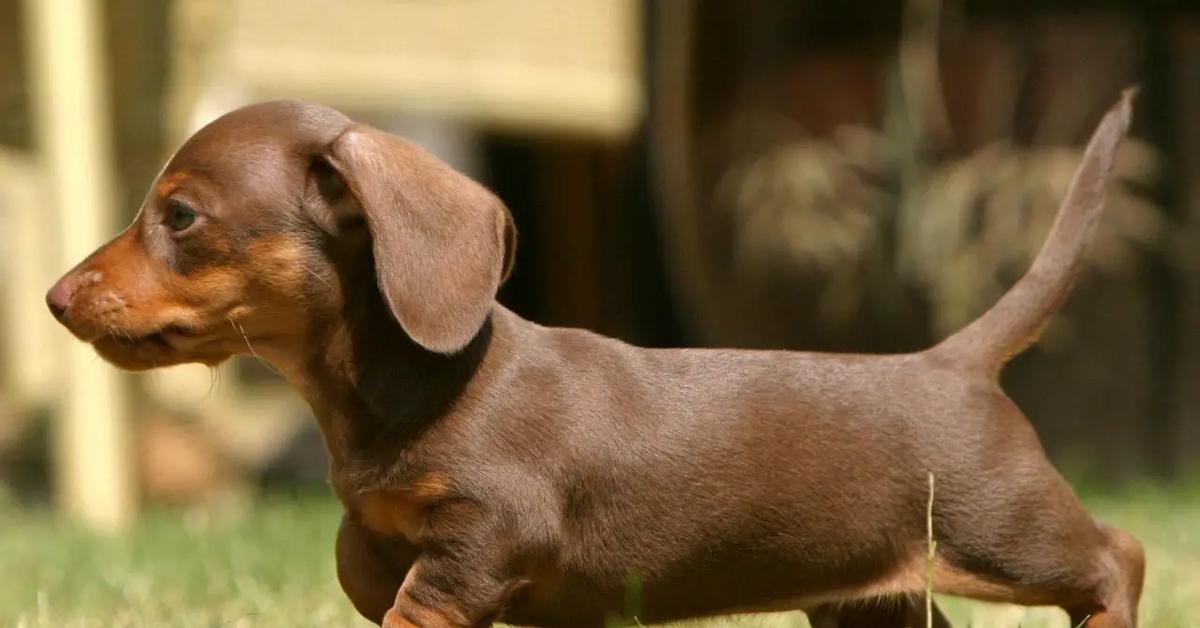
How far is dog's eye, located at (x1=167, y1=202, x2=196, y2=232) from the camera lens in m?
2.65

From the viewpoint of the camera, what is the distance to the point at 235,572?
4.12 m

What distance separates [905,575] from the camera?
286cm

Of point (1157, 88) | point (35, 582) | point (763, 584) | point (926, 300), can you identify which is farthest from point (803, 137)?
point (763, 584)

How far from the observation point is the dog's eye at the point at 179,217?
104 inches

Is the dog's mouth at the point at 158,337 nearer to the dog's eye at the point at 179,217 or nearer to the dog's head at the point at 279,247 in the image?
the dog's head at the point at 279,247

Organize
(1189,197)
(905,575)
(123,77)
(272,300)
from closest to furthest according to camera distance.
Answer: (272,300) < (905,575) < (1189,197) < (123,77)

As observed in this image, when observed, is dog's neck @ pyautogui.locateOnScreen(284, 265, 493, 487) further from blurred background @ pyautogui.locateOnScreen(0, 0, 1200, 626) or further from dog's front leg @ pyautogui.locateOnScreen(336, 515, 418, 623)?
blurred background @ pyautogui.locateOnScreen(0, 0, 1200, 626)

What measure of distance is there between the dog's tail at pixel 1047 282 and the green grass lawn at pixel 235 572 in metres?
0.69

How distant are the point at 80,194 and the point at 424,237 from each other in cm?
371

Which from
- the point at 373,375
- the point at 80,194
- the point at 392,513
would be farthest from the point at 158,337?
the point at 80,194

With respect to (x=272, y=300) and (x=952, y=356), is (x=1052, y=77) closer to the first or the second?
(x=952, y=356)

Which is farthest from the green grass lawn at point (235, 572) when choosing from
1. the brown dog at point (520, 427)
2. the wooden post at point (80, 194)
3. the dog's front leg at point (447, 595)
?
the dog's front leg at point (447, 595)

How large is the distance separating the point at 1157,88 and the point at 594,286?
3.80 metres

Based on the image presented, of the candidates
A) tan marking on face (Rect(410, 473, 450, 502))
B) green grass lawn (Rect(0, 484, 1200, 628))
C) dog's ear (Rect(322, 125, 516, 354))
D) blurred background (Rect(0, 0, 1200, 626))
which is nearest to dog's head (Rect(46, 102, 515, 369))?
dog's ear (Rect(322, 125, 516, 354))
